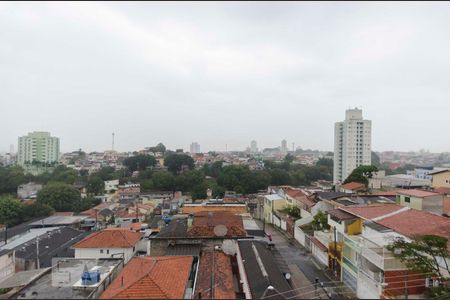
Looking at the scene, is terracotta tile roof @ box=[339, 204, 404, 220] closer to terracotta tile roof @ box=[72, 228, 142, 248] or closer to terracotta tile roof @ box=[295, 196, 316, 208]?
terracotta tile roof @ box=[295, 196, 316, 208]

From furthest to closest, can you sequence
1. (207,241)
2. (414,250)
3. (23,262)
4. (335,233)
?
(23,262), (207,241), (335,233), (414,250)

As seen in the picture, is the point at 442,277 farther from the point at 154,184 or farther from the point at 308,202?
the point at 154,184

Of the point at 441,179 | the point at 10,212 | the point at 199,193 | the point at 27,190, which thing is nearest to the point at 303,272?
the point at 441,179

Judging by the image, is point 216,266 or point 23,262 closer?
point 216,266

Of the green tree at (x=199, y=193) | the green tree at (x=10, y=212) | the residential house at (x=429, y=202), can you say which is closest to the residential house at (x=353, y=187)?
the residential house at (x=429, y=202)

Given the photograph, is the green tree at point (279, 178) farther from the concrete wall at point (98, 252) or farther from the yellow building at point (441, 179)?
the concrete wall at point (98, 252)

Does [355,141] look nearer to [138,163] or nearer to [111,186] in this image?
[138,163]

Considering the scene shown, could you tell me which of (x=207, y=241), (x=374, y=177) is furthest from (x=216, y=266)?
(x=374, y=177)
